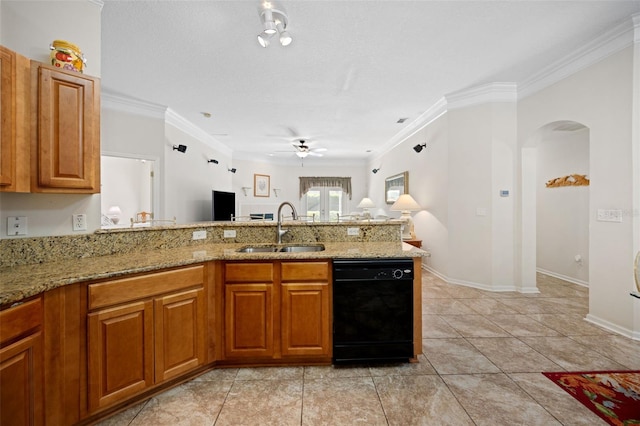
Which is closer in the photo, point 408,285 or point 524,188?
point 408,285

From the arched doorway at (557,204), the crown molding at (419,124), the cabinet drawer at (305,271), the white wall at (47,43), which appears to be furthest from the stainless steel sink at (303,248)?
the crown molding at (419,124)

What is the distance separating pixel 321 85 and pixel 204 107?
2092 millimetres

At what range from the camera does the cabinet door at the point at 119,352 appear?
153 centimetres

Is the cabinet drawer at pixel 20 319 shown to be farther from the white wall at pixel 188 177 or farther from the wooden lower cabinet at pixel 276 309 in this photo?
the white wall at pixel 188 177

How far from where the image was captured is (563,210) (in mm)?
4457

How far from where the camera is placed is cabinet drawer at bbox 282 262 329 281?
205 cm

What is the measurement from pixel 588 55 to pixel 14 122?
484 centimetres

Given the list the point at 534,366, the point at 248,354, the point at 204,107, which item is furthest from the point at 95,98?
the point at 534,366

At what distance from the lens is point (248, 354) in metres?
2.06

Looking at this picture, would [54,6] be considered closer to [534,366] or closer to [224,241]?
[224,241]

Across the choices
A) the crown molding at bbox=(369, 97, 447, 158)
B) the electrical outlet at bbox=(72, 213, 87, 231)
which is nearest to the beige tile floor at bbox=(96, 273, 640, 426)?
the electrical outlet at bbox=(72, 213, 87, 231)

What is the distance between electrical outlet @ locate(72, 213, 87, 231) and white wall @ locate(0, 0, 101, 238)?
0.08 feet

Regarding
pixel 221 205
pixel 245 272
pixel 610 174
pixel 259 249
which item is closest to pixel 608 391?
pixel 610 174

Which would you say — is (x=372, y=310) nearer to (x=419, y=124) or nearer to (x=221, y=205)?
(x=419, y=124)
